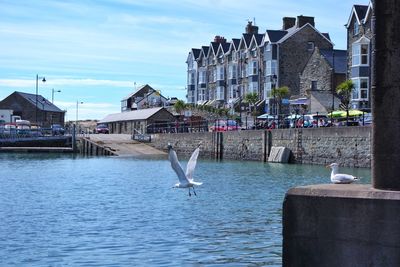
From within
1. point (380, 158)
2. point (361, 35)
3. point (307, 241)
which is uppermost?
point (361, 35)

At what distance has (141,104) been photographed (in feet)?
404

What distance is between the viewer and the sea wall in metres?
41.3

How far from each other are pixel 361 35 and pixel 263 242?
4970 cm

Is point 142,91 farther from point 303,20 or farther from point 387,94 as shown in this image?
point 387,94

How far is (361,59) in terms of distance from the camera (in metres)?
60.8

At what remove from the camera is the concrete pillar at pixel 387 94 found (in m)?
8.34

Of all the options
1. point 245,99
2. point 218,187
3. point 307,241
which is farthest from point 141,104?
point 307,241

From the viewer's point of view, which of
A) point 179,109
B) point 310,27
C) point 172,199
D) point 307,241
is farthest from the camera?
point 179,109

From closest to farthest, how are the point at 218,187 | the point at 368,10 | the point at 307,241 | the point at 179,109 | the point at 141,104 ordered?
the point at 307,241
the point at 218,187
the point at 368,10
the point at 179,109
the point at 141,104

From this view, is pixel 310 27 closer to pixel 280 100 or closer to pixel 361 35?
pixel 280 100

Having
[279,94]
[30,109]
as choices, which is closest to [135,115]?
[30,109]

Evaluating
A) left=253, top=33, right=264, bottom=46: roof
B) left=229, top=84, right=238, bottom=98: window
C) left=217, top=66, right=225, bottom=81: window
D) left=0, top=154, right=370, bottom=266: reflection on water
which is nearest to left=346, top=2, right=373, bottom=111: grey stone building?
left=253, top=33, right=264, bottom=46: roof

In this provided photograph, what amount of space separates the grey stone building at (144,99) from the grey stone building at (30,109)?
1425 centimetres

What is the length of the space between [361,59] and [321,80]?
12.5m
